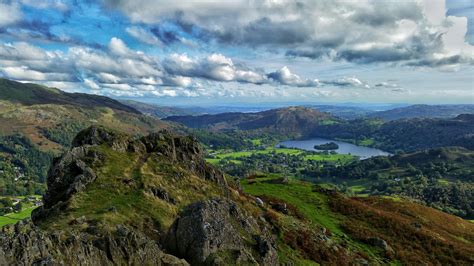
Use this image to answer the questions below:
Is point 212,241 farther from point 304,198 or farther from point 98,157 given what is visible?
point 304,198

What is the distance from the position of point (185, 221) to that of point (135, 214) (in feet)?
37.6

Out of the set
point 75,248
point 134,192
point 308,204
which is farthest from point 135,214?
point 308,204

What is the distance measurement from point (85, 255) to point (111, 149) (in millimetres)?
42577

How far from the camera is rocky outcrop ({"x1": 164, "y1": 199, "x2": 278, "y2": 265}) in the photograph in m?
33.4

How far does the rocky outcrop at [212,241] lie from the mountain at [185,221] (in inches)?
4.4

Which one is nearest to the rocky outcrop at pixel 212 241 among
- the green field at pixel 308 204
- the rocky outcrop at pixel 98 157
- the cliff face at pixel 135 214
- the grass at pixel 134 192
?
the cliff face at pixel 135 214

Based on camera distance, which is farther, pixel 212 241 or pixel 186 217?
pixel 186 217

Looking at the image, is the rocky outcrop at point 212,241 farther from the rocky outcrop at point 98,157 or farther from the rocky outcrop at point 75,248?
the rocky outcrop at point 98,157

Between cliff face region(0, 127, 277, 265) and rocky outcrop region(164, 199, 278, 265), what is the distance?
89 millimetres

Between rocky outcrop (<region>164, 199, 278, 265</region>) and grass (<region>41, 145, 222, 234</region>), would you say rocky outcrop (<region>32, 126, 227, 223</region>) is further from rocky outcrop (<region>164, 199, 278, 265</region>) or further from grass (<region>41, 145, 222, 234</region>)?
rocky outcrop (<region>164, 199, 278, 265</region>)

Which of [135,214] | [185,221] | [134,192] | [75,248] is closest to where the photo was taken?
[75,248]

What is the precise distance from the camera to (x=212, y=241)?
34406 mm

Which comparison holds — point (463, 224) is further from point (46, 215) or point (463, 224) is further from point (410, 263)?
point (46, 215)

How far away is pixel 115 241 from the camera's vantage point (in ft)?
98.5
